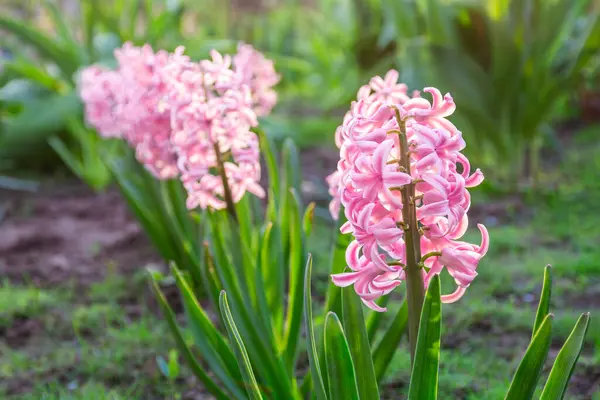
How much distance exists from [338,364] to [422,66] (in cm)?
251

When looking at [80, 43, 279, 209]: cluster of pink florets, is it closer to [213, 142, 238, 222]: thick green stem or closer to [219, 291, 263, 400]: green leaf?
[213, 142, 238, 222]: thick green stem

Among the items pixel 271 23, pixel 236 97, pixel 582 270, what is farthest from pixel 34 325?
pixel 271 23

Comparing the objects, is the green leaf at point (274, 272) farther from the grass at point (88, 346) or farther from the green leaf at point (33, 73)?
the green leaf at point (33, 73)

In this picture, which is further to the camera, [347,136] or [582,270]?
[582,270]

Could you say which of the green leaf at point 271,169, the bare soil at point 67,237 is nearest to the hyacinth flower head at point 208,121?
→ the green leaf at point 271,169

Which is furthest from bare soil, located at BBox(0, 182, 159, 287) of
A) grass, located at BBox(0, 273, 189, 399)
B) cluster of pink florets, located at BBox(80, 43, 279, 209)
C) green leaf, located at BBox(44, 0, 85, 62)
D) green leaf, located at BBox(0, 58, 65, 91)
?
cluster of pink florets, located at BBox(80, 43, 279, 209)

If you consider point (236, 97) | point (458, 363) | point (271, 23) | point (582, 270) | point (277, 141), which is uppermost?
point (271, 23)

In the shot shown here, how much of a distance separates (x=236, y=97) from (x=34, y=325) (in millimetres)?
1253

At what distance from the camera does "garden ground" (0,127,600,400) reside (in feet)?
6.20

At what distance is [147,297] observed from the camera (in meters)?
2.56

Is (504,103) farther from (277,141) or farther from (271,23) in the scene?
(271,23)

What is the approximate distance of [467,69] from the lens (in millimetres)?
3477

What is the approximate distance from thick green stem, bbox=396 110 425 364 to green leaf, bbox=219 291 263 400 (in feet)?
0.84

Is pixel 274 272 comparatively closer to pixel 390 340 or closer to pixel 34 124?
pixel 390 340
